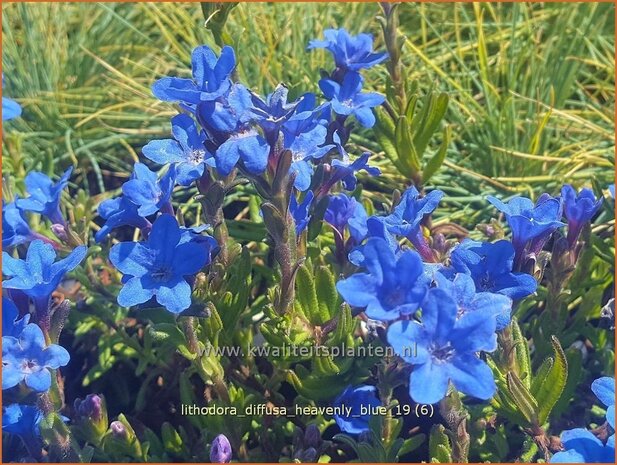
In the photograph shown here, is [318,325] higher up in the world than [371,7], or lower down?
lower down

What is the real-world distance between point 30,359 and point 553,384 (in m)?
1.34

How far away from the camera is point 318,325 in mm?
2203

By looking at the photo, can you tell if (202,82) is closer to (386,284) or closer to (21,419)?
(386,284)

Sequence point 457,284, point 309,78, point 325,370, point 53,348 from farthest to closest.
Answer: point 309,78
point 325,370
point 53,348
point 457,284

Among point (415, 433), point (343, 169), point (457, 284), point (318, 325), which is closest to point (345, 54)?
point (343, 169)

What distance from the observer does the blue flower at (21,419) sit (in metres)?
1.90

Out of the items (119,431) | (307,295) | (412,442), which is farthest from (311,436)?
(119,431)

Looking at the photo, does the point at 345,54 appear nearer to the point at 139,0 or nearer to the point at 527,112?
the point at 527,112

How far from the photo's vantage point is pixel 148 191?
2.02m

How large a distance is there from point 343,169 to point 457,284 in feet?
2.09

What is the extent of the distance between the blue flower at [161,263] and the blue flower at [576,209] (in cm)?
109

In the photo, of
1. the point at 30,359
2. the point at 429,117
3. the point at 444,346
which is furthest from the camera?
the point at 429,117

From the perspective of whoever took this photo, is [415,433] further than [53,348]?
Yes

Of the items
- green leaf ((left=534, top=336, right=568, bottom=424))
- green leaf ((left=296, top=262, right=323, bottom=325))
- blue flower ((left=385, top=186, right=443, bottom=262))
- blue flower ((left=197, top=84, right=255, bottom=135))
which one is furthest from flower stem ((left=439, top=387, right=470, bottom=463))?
blue flower ((left=197, top=84, right=255, bottom=135))
